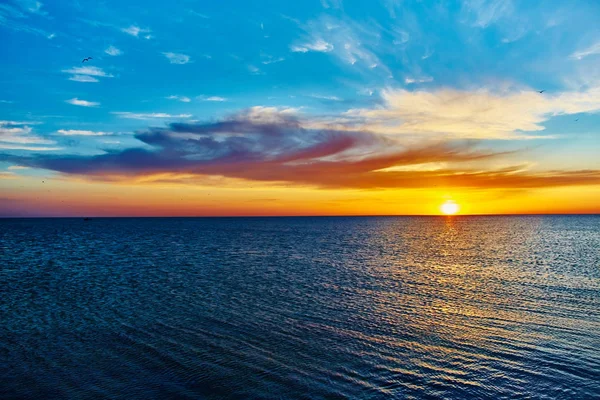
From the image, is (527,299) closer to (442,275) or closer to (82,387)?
(442,275)

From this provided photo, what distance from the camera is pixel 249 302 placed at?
2916 cm

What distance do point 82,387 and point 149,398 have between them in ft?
10.9

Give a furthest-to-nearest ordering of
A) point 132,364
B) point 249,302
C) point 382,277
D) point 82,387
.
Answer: point 382,277 < point 249,302 < point 132,364 < point 82,387

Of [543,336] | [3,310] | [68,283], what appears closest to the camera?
[543,336]

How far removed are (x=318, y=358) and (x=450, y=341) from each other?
7570 mm

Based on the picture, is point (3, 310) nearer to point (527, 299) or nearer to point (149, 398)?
point (149, 398)

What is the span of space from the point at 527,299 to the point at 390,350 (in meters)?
17.5

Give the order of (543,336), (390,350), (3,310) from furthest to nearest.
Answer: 1. (3,310)
2. (543,336)
3. (390,350)

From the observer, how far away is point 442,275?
42625mm

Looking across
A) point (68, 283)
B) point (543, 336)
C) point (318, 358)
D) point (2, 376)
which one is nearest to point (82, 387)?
point (2, 376)

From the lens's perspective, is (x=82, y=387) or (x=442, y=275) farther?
(x=442, y=275)

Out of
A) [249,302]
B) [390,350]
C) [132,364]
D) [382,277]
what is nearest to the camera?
[132,364]

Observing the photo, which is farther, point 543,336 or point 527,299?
point 527,299

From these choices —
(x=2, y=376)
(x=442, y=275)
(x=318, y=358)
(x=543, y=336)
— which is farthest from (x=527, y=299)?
(x=2, y=376)
